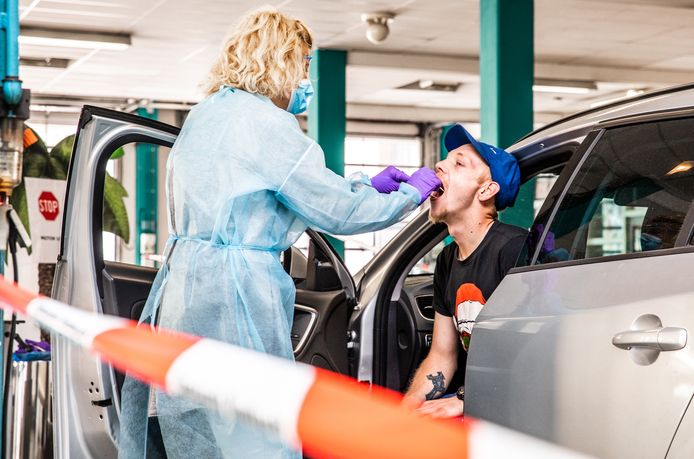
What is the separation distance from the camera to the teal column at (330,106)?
490 inches

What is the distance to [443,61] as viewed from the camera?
1324 cm

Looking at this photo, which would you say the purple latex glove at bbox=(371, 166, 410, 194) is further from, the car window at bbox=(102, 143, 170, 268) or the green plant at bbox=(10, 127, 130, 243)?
the car window at bbox=(102, 143, 170, 268)

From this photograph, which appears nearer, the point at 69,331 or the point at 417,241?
the point at 69,331

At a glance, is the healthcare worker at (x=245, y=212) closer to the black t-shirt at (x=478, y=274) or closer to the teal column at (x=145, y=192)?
the black t-shirt at (x=478, y=274)

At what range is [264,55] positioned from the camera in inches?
96.7

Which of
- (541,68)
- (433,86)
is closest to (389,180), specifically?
(541,68)

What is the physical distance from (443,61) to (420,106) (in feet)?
16.3

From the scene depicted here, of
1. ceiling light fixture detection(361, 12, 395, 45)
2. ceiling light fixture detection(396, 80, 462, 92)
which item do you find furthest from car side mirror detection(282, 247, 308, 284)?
ceiling light fixture detection(396, 80, 462, 92)

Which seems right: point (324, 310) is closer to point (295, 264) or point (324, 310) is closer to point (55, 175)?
point (295, 264)

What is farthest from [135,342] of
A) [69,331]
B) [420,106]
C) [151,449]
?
[420,106]

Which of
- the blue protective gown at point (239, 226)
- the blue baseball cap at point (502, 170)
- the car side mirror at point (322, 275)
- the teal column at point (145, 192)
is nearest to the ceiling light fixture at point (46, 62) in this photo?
the teal column at point (145, 192)

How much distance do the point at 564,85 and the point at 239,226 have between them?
1269cm

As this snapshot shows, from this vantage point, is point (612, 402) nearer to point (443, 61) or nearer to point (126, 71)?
point (443, 61)

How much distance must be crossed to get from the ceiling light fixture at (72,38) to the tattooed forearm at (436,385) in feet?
31.2
